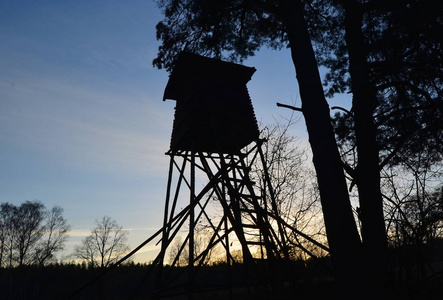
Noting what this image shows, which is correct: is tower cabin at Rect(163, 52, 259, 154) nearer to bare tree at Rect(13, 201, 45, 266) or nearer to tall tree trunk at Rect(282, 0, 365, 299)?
tall tree trunk at Rect(282, 0, 365, 299)

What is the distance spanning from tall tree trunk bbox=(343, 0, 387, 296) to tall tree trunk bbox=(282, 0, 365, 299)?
884mm

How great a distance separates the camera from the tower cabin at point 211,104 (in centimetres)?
830

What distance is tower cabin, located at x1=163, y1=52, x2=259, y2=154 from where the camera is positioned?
27.2 feet

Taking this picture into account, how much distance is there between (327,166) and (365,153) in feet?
5.18

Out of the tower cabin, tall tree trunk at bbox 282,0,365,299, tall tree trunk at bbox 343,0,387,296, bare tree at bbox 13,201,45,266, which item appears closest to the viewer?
tall tree trunk at bbox 282,0,365,299

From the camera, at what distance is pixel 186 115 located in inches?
344

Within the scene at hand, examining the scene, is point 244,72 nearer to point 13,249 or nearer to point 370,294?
point 370,294

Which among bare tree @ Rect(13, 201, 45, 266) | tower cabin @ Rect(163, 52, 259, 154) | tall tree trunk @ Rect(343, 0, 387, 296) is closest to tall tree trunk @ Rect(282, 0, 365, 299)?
tall tree trunk @ Rect(343, 0, 387, 296)

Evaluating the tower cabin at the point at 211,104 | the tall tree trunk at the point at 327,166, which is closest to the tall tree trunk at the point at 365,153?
the tall tree trunk at the point at 327,166

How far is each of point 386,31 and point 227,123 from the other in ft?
14.5

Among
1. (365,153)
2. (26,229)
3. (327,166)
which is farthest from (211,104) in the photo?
(26,229)

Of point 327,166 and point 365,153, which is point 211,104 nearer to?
point 365,153

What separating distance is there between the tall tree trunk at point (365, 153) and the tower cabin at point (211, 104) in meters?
3.40

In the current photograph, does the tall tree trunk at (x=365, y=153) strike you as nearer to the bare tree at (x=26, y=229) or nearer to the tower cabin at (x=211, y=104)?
the tower cabin at (x=211, y=104)
